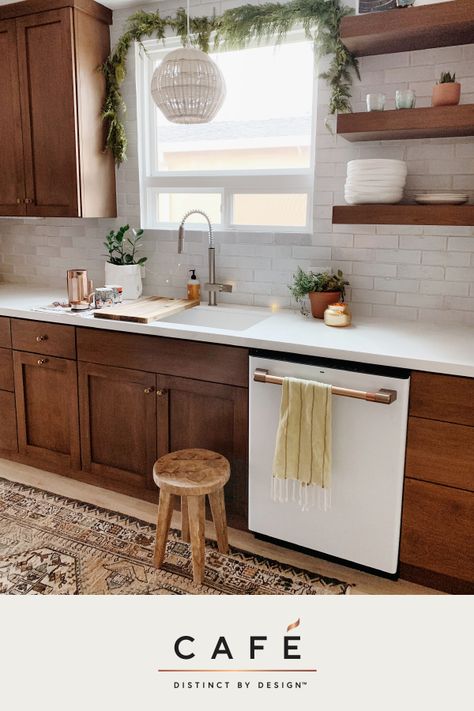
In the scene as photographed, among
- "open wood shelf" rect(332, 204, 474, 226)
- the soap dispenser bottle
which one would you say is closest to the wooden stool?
the soap dispenser bottle

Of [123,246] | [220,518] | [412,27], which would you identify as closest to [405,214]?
[412,27]

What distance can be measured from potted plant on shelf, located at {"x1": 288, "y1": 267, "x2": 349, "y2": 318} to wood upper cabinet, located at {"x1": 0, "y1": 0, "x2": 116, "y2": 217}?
125 centimetres

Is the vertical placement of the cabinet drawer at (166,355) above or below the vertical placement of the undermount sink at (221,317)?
below

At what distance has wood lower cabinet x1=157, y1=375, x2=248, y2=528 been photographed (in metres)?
2.48

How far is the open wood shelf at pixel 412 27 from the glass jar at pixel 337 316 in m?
1.06

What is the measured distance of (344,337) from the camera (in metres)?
2.35

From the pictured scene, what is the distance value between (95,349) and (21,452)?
0.85m

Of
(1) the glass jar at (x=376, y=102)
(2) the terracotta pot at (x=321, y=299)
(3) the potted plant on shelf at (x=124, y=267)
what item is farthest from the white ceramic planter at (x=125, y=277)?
(1) the glass jar at (x=376, y=102)

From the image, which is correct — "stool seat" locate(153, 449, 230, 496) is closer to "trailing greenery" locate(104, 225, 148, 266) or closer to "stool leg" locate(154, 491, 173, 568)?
"stool leg" locate(154, 491, 173, 568)

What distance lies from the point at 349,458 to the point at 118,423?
1.16 meters

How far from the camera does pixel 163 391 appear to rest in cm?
263

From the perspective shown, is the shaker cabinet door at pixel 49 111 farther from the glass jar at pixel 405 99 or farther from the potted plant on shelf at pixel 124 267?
the glass jar at pixel 405 99

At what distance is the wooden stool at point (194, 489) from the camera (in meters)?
2.19
